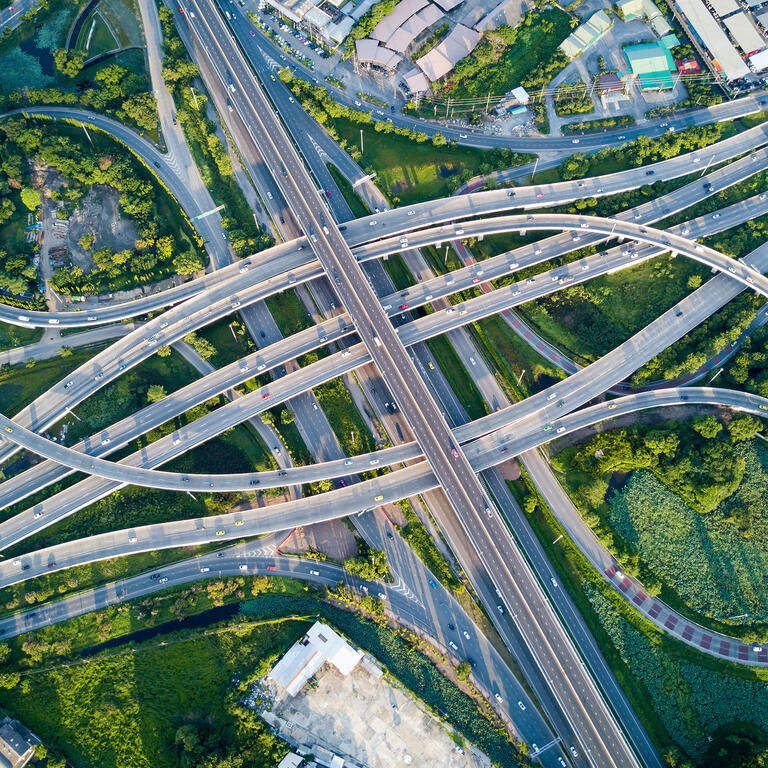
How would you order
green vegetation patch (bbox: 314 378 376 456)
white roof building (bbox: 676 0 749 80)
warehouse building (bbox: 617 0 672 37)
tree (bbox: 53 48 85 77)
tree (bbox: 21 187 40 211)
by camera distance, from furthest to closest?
1. warehouse building (bbox: 617 0 672 37)
2. tree (bbox: 53 48 85 77)
3. white roof building (bbox: 676 0 749 80)
4. tree (bbox: 21 187 40 211)
5. green vegetation patch (bbox: 314 378 376 456)

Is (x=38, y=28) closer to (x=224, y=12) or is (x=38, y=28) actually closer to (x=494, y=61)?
(x=224, y=12)

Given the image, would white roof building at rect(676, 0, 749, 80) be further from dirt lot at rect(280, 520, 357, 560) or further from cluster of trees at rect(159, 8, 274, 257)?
dirt lot at rect(280, 520, 357, 560)

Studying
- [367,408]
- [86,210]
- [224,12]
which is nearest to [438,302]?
[367,408]

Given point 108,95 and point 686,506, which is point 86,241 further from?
point 686,506

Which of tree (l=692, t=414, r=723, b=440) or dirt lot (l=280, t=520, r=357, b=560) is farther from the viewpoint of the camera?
tree (l=692, t=414, r=723, b=440)

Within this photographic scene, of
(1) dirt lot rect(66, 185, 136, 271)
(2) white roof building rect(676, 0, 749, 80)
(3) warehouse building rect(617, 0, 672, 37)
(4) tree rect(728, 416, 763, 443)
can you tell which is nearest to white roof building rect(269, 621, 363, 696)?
(4) tree rect(728, 416, 763, 443)

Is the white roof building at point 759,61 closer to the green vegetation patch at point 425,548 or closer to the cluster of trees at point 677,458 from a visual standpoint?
the cluster of trees at point 677,458

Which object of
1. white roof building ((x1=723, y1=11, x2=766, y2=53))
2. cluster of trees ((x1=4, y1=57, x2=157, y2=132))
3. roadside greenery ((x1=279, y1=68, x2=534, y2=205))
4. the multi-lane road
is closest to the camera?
the multi-lane road
